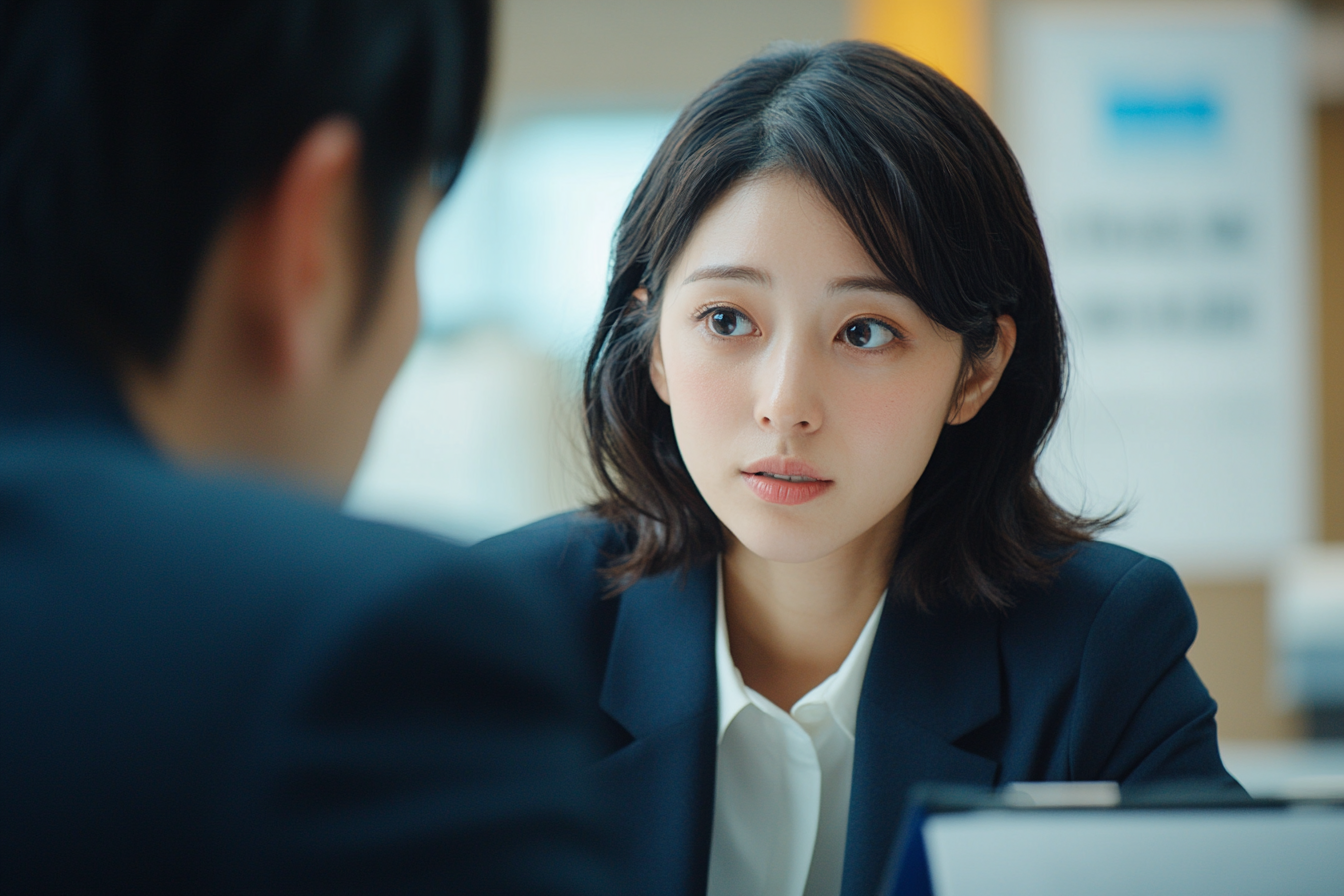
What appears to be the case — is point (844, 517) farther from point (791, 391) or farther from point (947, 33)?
point (947, 33)

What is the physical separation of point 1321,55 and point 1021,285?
3.99 m

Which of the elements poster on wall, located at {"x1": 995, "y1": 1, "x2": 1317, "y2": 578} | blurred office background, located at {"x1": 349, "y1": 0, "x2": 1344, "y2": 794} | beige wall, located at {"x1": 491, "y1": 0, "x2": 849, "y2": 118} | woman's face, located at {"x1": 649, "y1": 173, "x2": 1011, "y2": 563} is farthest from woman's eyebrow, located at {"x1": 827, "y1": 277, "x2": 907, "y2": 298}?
beige wall, located at {"x1": 491, "y1": 0, "x2": 849, "y2": 118}

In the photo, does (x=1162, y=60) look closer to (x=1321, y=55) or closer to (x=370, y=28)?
(x=1321, y=55)

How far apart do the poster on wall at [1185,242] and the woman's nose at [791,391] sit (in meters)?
2.90

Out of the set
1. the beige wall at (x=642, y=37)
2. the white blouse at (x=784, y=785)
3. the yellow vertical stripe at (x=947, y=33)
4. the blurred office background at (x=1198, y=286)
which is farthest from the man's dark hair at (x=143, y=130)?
the beige wall at (x=642, y=37)

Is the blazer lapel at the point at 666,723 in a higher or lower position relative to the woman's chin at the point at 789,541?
lower

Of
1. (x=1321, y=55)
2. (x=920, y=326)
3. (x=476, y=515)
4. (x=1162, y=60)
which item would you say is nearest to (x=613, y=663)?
(x=920, y=326)

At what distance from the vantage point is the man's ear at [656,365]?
3.92 feet

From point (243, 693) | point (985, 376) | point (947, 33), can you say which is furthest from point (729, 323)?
point (947, 33)

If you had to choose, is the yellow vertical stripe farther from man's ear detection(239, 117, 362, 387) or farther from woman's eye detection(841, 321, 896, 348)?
man's ear detection(239, 117, 362, 387)

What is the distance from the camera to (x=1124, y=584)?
3.78 feet

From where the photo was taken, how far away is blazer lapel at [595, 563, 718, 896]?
107cm

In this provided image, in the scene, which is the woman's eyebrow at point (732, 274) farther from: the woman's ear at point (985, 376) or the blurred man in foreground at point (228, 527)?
the blurred man in foreground at point (228, 527)

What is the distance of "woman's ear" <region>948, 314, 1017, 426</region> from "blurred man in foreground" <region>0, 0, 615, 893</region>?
718mm
